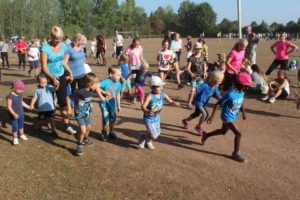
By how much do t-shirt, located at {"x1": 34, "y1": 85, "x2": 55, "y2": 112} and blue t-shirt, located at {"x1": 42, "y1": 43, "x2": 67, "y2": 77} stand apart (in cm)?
51

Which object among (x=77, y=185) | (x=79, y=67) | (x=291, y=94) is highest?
(x=79, y=67)

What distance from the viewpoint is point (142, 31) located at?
342 feet

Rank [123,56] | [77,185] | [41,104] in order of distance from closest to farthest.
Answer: [77,185] < [41,104] < [123,56]

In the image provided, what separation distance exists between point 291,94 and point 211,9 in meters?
97.9

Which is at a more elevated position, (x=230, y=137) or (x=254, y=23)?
(x=254, y=23)

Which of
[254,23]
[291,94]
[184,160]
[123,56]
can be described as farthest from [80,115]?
[254,23]

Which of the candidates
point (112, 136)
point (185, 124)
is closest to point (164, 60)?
point (185, 124)

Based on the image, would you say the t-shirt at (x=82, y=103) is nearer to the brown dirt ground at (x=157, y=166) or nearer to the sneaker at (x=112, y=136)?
the brown dirt ground at (x=157, y=166)

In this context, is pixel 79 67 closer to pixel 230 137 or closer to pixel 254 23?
pixel 230 137

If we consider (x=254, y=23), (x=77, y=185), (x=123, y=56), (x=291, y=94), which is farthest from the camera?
(x=254, y=23)

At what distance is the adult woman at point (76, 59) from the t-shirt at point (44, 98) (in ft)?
1.93

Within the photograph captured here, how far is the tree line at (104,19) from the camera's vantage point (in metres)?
72.9

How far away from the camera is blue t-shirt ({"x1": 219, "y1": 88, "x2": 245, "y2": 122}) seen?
6.31 meters

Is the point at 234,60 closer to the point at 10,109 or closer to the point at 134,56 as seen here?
the point at 134,56
